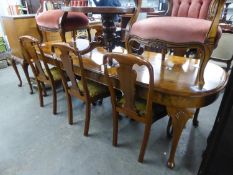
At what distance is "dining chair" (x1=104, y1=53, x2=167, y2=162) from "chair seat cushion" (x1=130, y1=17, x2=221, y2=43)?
A: 25cm

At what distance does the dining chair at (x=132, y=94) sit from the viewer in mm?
1055

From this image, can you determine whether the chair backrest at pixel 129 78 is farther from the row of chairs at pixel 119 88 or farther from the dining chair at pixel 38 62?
the dining chair at pixel 38 62

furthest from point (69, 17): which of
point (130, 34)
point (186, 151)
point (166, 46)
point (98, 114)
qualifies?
point (186, 151)

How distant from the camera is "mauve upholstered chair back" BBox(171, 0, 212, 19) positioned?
1.61m

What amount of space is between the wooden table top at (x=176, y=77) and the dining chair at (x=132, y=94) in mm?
80

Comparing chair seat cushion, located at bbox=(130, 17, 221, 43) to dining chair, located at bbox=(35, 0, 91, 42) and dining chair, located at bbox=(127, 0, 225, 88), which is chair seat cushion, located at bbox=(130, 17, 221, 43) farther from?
dining chair, located at bbox=(35, 0, 91, 42)

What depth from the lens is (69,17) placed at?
82.1 inches

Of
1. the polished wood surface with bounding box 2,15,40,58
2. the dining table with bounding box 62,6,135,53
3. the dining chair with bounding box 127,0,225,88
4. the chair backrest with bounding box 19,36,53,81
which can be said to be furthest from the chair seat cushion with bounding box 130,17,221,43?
the polished wood surface with bounding box 2,15,40,58

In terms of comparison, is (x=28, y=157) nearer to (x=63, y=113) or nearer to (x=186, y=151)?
(x=63, y=113)

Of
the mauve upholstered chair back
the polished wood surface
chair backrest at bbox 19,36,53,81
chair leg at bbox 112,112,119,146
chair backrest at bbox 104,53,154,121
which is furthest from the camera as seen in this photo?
the polished wood surface

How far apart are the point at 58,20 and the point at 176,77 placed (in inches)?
57.7

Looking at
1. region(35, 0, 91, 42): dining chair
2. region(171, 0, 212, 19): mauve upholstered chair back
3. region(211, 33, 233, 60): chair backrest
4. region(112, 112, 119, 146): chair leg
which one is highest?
region(171, 0, 212, 19): mauve upholstered chair back

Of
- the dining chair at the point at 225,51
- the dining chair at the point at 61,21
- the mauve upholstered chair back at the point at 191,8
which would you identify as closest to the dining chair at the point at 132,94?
the mauve upholstered chair back at the point at 191,8

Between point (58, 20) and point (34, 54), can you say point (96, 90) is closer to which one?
point (34, 54)
